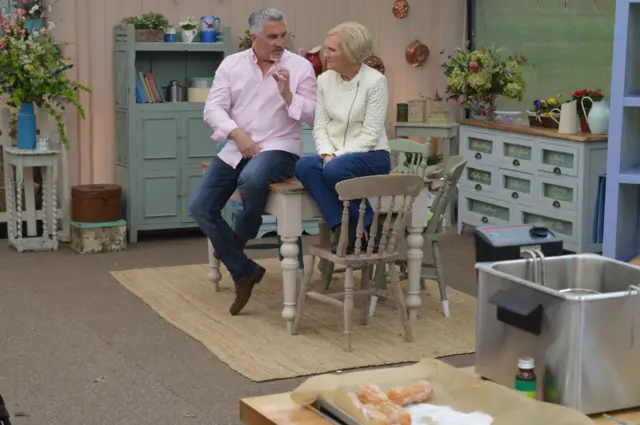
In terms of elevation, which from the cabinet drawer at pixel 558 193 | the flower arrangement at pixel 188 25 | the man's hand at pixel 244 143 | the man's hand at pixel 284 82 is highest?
the flower arrangement at pixel 188 25

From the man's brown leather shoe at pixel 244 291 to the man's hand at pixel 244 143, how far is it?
595mm

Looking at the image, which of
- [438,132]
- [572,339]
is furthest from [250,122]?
[572,339]

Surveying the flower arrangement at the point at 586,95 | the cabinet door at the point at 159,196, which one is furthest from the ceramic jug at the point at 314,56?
the flower arrangement at the point at 586,95

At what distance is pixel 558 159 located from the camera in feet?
23.0

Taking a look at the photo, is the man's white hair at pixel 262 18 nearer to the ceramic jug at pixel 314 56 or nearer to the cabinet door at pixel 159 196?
the cabinet door at pixel 159 196

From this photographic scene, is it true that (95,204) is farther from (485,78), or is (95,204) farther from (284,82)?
(485,78)

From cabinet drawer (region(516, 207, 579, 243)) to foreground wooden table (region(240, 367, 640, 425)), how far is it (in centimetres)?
474

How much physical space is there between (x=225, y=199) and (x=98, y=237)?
193 centimetres

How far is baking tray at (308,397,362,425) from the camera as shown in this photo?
2064mm

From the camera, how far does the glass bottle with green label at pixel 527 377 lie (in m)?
2.13

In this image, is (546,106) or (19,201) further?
(546,106)

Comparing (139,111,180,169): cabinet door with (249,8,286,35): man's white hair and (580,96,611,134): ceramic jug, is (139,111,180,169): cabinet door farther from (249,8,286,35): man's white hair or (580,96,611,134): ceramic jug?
(580,96,611,134): ceramic jug

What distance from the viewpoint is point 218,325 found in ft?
17.5

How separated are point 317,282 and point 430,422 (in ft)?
13.5
